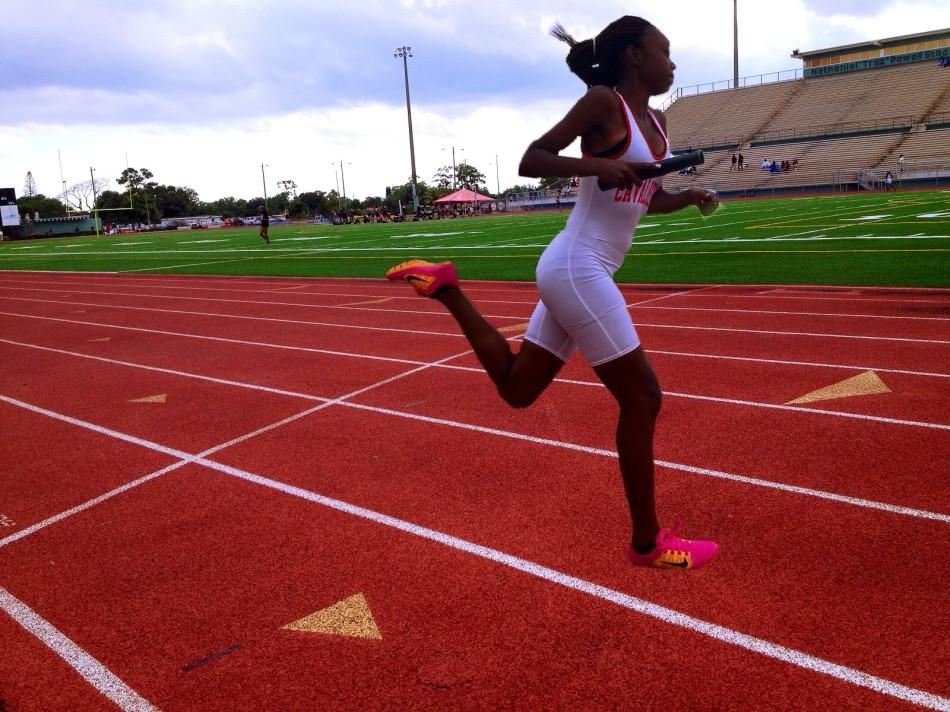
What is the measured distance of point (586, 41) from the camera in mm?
3102

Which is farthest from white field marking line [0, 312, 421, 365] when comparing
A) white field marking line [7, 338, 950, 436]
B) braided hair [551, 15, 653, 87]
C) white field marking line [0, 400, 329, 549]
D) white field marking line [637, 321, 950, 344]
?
braided hair [551, 15, 653, 87]

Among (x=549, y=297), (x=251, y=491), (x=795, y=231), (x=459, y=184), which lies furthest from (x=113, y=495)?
(x=459, y=184)

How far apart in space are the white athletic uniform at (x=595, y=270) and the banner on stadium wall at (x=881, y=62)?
7630 cm

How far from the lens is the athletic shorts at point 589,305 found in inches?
118

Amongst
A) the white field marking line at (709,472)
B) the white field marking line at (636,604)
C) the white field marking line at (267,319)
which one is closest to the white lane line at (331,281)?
the white field marking line at (267,319)

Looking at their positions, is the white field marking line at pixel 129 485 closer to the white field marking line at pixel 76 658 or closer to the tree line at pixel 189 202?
the white field marking line at pixel 76 658

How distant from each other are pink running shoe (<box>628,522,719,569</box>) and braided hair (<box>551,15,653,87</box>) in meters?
1.88

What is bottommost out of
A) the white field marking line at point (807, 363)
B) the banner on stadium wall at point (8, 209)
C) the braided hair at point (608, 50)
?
the white field marking line at point (807, 363)

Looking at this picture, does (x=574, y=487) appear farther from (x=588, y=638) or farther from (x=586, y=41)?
(x=586, y=41)

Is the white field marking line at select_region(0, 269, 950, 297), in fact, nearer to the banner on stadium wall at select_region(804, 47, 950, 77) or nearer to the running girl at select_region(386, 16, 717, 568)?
the running girl at select_region(386, 16, 717, 568)

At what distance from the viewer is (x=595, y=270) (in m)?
Result: 3.04

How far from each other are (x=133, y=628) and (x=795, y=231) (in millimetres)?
20160

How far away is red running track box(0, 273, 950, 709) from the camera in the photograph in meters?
2.68

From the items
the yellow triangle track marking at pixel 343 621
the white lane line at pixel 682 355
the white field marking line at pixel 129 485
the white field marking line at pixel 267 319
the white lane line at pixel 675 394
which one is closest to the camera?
the yellow triangle track marking at pixel 343 621
